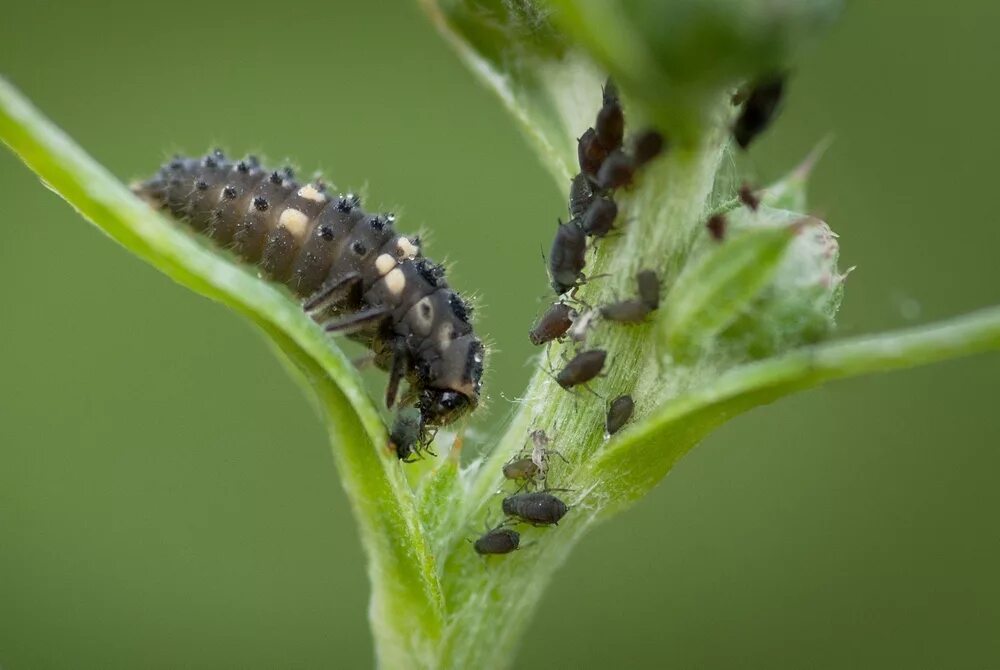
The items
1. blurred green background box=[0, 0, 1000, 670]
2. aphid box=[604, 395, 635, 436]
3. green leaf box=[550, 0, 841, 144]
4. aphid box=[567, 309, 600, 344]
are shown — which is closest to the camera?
green leaf box=[550, 0, 841, 144]

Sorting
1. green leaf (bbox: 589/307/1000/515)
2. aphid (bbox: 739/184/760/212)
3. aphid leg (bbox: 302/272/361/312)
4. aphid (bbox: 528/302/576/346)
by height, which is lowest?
green leaf (bbox: 589/307/1000/515)

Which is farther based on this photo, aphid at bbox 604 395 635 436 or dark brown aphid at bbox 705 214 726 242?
aphid at bbox 604 395 635 436

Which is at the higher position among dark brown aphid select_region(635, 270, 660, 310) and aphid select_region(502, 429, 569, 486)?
dark brown aphid select_region(635, 270, 660, 310)

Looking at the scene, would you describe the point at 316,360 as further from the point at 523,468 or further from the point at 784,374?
the point at 784,374

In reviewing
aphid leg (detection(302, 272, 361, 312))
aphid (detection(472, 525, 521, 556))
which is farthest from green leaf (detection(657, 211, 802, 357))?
aphid leg (detection(302, 272, 361, 312))

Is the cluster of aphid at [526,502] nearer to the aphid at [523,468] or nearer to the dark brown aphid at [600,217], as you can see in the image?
the aphid at [523,468]

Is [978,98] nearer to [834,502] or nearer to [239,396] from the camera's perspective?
[834,502]

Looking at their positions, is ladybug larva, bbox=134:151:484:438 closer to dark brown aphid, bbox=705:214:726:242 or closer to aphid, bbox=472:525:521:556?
aphid, bbox=472:525:521:556

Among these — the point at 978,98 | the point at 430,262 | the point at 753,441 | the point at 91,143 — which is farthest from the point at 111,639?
the point at 978,98
